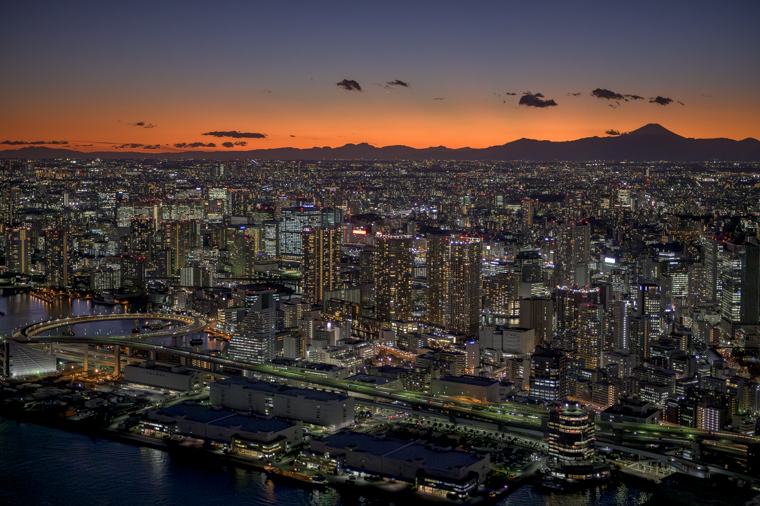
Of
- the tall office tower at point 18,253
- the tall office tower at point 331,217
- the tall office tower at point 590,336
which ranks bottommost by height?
the tall office tower at point 590,336

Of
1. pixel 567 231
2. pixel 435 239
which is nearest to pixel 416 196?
pixel 567 231

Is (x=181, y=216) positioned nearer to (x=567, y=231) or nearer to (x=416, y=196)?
(x=416, y=196)

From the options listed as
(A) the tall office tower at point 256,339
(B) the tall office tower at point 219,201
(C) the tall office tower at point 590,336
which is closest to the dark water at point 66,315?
(A) the tall office tower at point 256,339

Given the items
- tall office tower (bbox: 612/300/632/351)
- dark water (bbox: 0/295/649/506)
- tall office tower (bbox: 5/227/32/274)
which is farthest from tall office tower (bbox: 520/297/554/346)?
tall office tower (bbox: 5/227/32/274)

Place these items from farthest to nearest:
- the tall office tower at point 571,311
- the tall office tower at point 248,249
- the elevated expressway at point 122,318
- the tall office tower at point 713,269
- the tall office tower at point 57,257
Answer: the tall office tower at point 248,249, the tall office tower at point 57,257, the tall office tower at point 713,269, the elevated expressway at point 122,318, the tall office tower at point 571,311

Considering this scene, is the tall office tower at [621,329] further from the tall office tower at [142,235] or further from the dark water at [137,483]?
the tall office tower at [142,235]

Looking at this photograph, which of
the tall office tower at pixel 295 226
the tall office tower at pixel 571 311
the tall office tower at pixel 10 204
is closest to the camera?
the tall office tower at pixel 571 311

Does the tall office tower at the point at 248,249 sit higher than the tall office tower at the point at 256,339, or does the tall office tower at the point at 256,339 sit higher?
the tall office tower at the point at 248,249

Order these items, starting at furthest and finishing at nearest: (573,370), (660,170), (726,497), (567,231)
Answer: (660,170)
(567,231)
(573,370)
(726,497)
